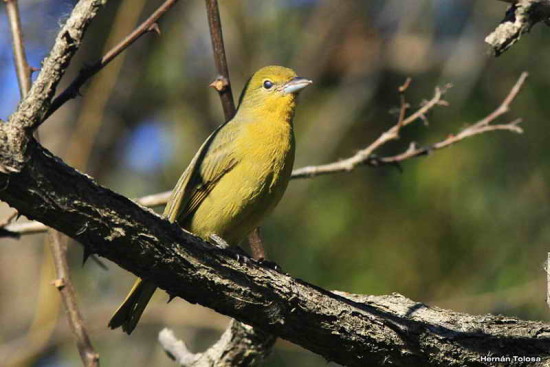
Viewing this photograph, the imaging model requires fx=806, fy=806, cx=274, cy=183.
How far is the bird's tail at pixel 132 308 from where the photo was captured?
406 centimetres

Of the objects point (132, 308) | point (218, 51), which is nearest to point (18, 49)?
point (218, 51)

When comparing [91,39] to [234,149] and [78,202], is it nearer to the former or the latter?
[234,149]

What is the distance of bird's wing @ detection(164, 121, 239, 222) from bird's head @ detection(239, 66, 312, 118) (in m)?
0.51

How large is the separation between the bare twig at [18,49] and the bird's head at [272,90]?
4.95 ft

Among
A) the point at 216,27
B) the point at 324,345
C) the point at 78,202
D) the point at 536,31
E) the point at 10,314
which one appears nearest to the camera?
the point at 78,202

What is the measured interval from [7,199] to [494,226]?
5.52m

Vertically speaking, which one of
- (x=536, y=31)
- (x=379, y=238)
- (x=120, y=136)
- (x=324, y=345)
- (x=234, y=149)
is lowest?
Answer: (x=324, y=345)

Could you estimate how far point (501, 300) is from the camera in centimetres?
624

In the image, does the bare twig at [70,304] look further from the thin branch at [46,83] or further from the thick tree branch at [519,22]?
the thick tree branch at [519,22]

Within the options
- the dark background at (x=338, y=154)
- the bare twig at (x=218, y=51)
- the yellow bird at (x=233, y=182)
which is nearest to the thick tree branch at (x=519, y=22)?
the bare twig at (x=218, y=51)

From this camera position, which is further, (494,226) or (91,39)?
(91,39)

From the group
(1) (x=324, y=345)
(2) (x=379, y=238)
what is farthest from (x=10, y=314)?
(1) (x=324, y=345)

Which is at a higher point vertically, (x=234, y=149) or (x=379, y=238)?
(x=379, y=238)

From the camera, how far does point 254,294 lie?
2959mm
